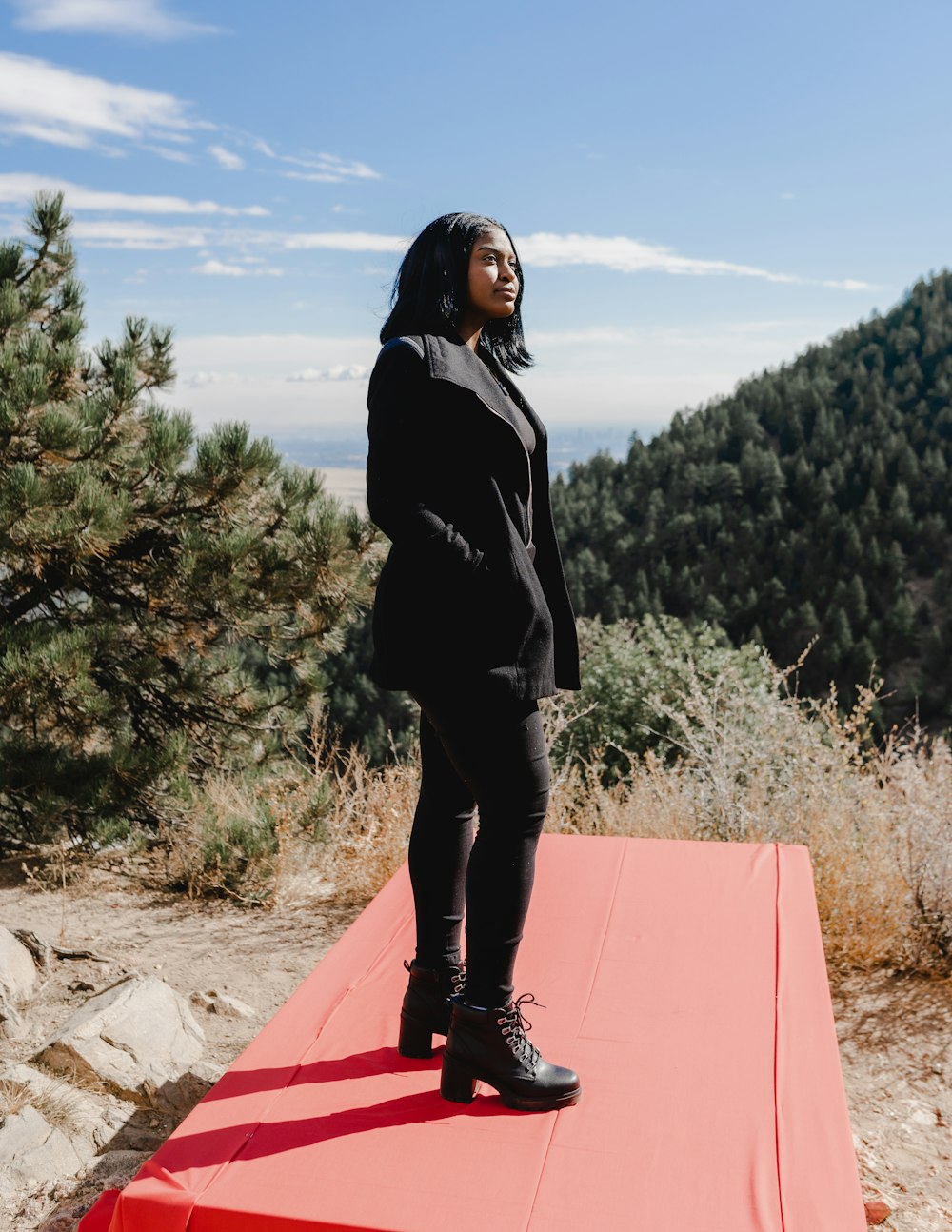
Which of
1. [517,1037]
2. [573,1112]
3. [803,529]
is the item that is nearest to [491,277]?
[517,1037]

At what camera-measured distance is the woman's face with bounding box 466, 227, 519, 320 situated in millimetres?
1573

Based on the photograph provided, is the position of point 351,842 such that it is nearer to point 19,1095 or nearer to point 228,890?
point 228,890

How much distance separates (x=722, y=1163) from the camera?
142cm

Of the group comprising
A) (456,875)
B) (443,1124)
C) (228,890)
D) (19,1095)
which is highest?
(456,875)

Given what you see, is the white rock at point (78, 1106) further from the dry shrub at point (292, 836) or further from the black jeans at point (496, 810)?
the dry shrub at point (292, 836)

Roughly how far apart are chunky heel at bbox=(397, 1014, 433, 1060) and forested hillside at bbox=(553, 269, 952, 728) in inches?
1183

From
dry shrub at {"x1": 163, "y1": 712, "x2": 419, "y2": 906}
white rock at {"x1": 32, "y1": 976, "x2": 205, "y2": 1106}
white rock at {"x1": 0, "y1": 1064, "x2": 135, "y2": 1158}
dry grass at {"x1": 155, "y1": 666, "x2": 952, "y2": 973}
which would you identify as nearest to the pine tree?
dry shrub at {"x1": 163, "y1": 712, "x2": 419, "y2": 906}

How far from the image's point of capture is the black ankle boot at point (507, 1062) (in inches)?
60.2

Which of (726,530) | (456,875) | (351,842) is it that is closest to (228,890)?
(351,842)

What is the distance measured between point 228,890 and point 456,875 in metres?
2.08

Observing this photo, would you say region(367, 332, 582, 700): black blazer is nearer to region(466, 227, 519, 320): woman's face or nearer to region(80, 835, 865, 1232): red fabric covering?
region(466, 227, 519, 320): woman's face

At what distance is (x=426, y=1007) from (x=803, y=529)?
1468 inches

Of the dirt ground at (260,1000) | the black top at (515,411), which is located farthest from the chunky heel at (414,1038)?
the black top at (515,411)

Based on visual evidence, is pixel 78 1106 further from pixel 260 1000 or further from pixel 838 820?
pixel 838 820
